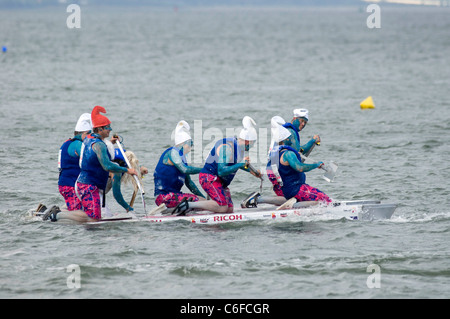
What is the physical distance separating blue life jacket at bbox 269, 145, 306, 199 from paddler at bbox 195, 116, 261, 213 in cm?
49

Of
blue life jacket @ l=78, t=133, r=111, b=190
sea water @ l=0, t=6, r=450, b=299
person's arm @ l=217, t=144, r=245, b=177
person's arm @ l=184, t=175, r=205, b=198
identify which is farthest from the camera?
person's arm @ l=184, t=175, r=205, b=198

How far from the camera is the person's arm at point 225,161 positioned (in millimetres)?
14078

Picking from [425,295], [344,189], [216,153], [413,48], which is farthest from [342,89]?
[413,48]

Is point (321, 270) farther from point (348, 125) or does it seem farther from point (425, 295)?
point (348, 125)

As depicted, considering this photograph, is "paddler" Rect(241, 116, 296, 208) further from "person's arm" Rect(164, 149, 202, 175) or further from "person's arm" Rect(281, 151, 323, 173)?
"person's arm" Rect(164, 149, 202, 175)

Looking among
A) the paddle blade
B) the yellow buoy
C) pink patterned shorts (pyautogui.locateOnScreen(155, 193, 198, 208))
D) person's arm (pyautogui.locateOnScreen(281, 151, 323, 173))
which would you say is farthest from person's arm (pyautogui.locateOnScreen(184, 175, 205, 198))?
the yellow buoy

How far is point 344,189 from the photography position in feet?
60.0

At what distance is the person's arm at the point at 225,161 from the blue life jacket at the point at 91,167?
2107 mm

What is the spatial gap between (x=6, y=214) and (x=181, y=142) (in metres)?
4.25

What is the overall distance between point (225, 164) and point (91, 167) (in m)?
2.52

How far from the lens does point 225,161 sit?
14172 millimetres

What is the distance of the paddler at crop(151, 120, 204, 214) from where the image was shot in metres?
14.3

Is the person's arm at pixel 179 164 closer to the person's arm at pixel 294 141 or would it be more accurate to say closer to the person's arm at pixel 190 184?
the person's arm at pixel 190 184
